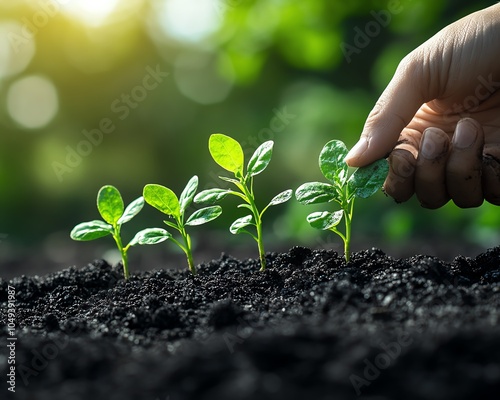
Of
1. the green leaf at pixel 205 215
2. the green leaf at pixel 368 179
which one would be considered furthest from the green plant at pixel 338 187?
the green leaf at pixel 205 215

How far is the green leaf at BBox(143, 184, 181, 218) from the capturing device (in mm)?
1880

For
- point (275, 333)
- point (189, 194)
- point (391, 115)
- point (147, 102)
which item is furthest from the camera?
point (147, 102)

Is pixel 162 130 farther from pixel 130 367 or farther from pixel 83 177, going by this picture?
pixel 130 367

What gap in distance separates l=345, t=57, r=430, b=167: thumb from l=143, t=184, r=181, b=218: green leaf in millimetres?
579

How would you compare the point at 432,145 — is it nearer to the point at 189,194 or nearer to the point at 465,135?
the point at 465,135

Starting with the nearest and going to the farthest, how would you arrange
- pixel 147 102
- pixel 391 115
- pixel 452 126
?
1. pixel 391 115
2. pixel 452 126
3. pixel 147 102

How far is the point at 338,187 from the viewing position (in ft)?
5.96

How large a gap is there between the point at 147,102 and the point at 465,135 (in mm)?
6344

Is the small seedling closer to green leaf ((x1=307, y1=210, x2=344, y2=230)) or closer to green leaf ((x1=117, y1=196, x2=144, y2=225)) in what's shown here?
green leaf ((x1=117, y1=196, x2=144, y2=225))

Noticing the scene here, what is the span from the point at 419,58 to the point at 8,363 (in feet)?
6.07

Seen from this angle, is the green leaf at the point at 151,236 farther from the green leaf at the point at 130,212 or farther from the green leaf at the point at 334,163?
the green leaf at the point at 334,163

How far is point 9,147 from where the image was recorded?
7793 millimetres

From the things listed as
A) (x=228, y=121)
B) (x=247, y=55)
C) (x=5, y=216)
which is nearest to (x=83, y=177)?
(x=5, y=216)

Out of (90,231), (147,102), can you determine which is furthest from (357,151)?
(147,102)
